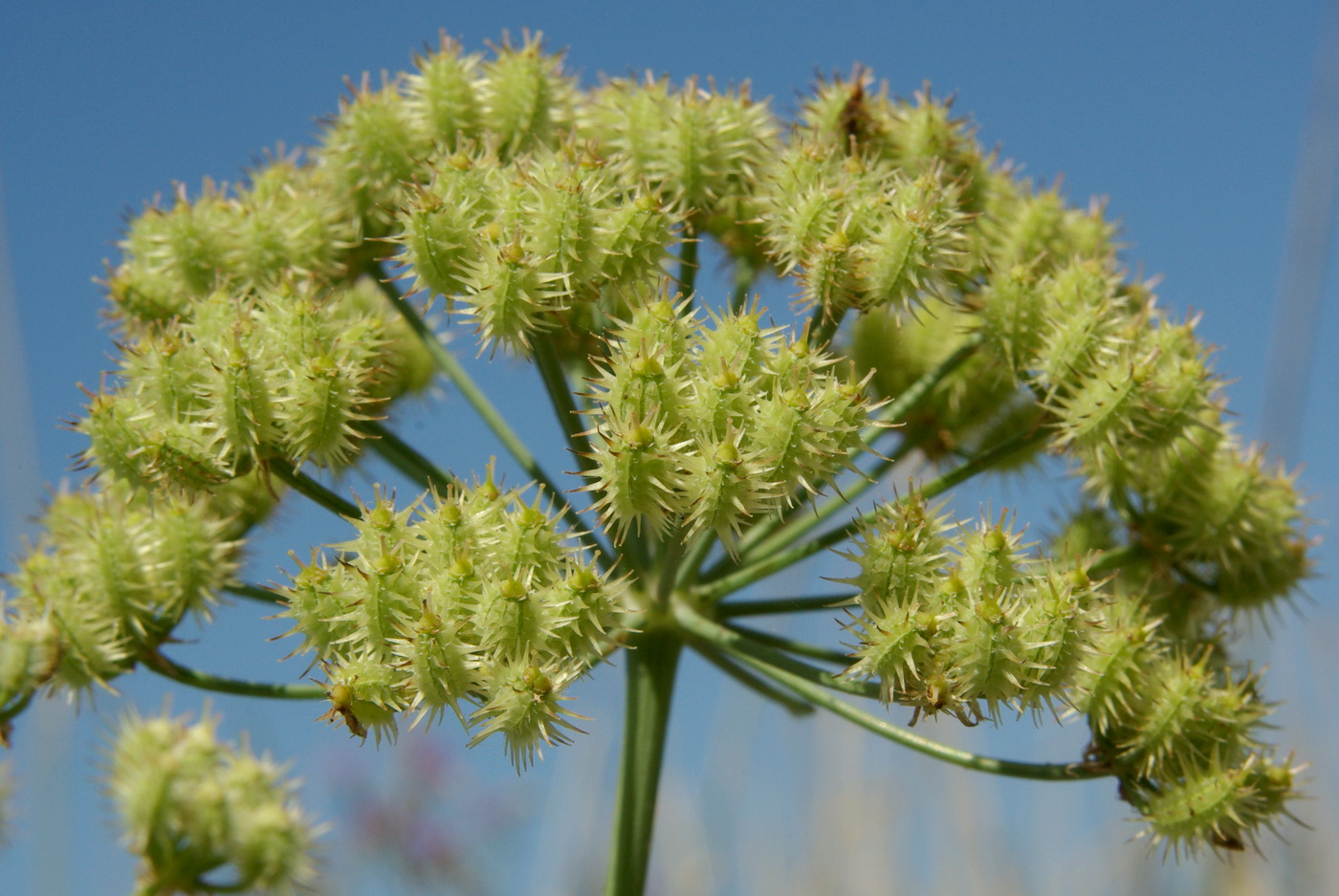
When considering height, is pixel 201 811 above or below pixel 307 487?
below

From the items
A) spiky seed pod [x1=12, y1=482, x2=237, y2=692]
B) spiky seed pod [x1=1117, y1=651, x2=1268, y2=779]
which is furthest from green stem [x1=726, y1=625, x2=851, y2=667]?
spiky seed pod [x1=12, y1=482, x2=237, y2=692]

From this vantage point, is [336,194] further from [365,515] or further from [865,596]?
[865,596]

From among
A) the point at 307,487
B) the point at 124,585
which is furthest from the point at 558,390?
the point at 124,585

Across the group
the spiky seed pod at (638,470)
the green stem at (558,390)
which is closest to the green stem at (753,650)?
the green stem at (558,390)

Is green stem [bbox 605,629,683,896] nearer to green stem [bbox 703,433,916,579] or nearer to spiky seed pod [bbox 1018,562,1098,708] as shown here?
green stem [bbox 703,433,916,579]

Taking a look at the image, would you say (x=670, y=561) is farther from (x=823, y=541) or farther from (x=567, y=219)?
(x=567, y=219)

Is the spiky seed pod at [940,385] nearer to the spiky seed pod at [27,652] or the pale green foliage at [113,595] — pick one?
the pale green foliage at [113,595]
